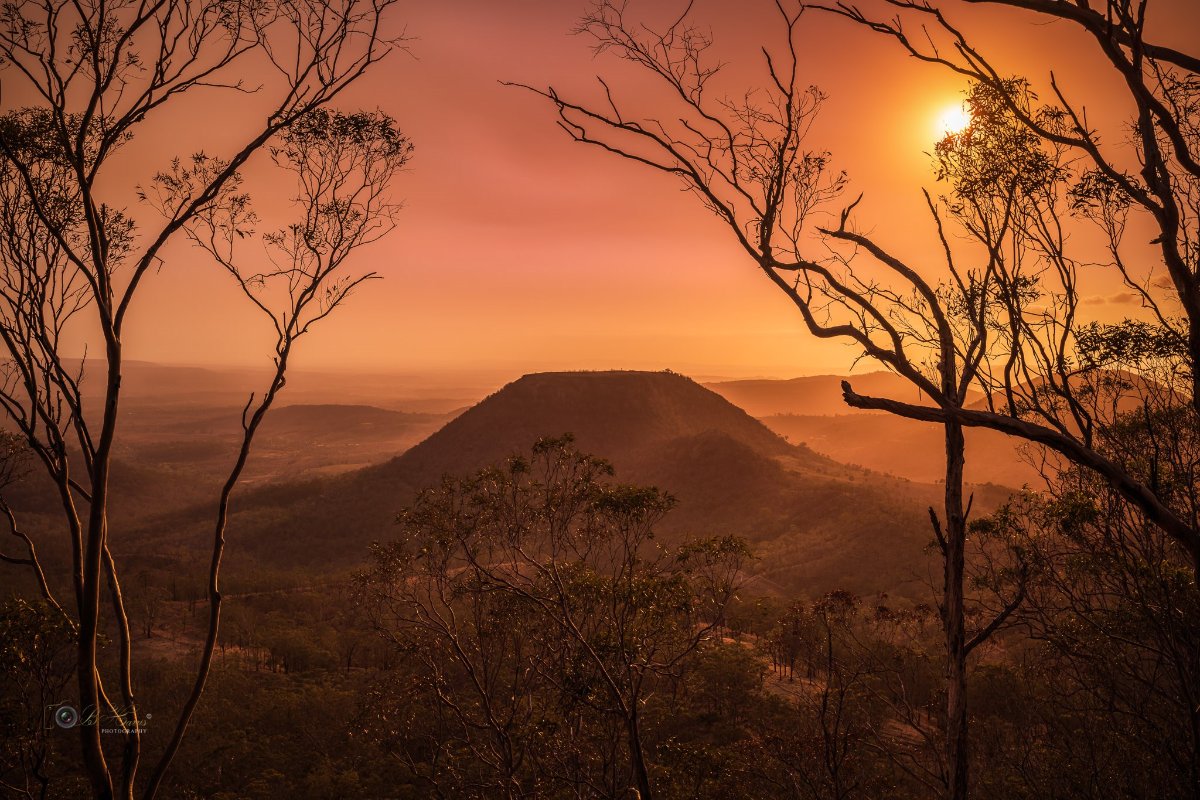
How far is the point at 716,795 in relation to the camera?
1697cm

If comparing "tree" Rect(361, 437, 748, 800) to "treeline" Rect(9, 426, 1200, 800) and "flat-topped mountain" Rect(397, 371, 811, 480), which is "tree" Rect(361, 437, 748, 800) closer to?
"treeline" Rect(9, 426, 1200, 800)

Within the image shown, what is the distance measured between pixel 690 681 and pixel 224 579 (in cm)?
3992

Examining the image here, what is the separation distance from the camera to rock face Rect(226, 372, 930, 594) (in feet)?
175

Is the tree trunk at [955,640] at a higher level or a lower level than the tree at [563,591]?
higher

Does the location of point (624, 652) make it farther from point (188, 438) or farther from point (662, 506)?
point (188, 438)

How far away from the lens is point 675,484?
237 ft

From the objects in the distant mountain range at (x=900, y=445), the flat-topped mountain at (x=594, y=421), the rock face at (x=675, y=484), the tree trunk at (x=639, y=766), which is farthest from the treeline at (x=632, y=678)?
the distant mountain range at (x=900, y=445)

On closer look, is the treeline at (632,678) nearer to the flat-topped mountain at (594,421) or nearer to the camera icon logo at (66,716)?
the camera icon logo at (66,716)

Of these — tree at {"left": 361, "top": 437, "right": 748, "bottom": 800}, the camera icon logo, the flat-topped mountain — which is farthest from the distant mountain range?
the camera icon logo

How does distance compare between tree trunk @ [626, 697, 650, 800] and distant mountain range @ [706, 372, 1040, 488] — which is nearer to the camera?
tree trunk @ [626, 697, 650, 800]

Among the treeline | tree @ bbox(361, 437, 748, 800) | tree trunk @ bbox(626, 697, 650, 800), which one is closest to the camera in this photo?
tree trunk @ bbox(626, 697, 650, 800)

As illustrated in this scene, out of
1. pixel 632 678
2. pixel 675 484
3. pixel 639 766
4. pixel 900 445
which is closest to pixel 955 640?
pixel 639 766

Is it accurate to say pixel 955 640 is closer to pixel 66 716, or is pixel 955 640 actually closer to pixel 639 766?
pixel 639 766

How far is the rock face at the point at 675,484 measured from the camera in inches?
2103
